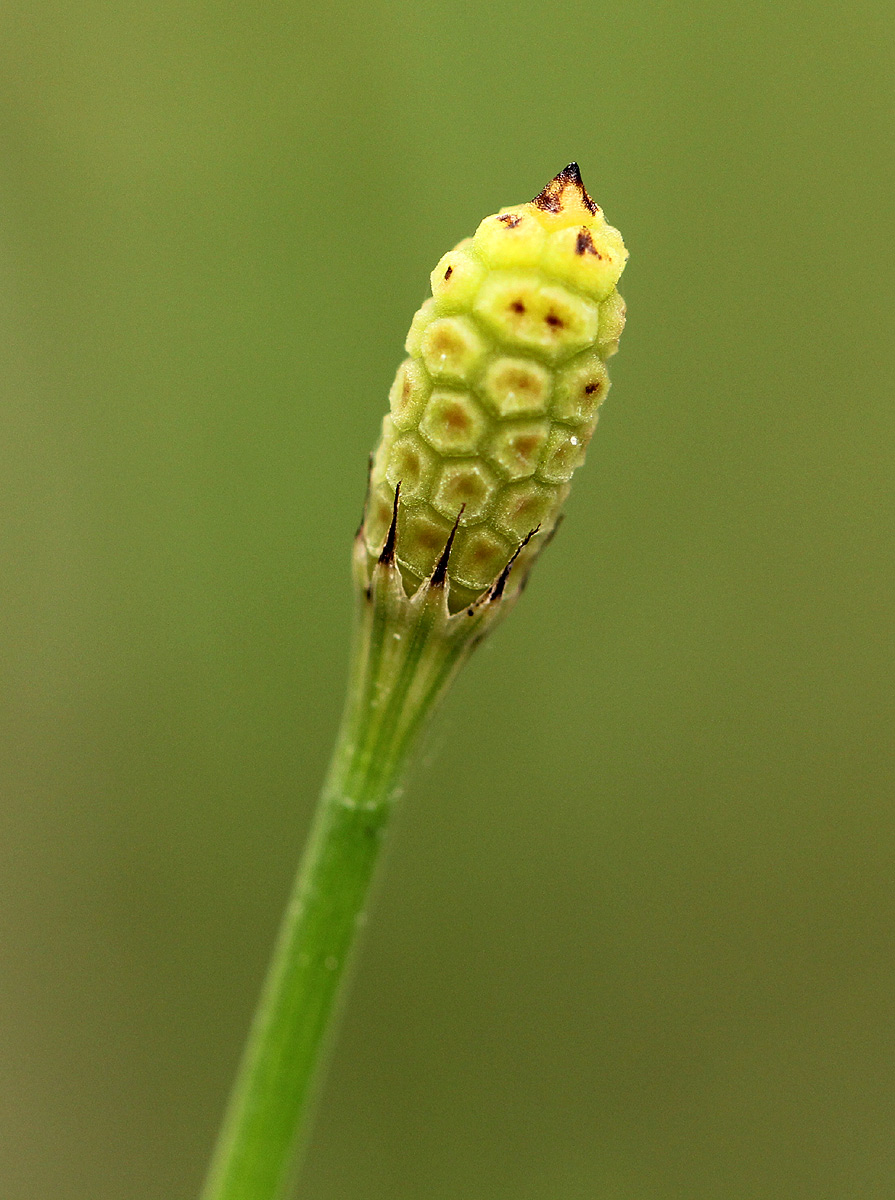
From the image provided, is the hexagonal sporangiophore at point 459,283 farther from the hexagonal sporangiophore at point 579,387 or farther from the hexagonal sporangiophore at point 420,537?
the hexagonal sporangiophore at point 420,537

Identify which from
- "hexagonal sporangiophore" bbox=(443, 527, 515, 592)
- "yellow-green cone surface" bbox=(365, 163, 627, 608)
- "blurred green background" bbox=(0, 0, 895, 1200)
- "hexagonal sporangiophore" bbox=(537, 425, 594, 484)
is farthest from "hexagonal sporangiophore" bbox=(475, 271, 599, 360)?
"blurred green background" bbox=(0, 0, 895, 1200)

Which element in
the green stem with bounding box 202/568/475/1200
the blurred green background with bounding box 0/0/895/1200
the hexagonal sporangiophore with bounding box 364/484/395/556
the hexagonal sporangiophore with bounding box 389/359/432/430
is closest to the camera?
the hexagonal sporangiophore with bounding box 389/359/432/430

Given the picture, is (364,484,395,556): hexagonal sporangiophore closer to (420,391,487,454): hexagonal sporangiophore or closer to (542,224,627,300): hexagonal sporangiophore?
(420,391,487,454): hexagonal sporangiophore

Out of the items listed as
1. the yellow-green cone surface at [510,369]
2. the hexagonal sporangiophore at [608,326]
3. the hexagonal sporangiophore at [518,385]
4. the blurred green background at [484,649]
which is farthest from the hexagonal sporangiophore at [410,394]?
the blurred green background at [484,649]

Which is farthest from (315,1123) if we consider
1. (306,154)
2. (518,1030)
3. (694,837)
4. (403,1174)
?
(306,154)

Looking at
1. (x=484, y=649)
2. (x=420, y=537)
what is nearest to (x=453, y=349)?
(x=420, y=537)
